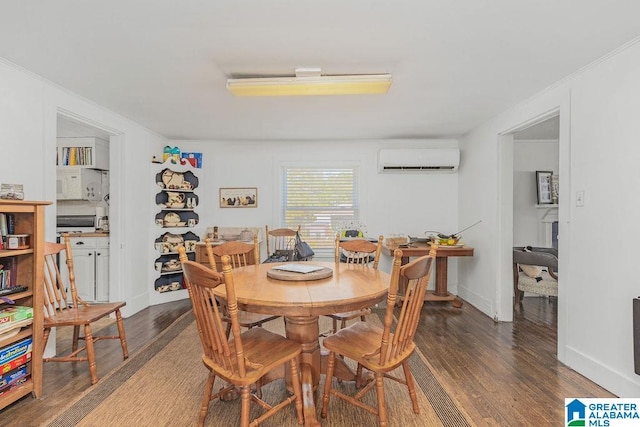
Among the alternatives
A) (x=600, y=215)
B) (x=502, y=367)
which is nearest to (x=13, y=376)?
(x=502, y=367)

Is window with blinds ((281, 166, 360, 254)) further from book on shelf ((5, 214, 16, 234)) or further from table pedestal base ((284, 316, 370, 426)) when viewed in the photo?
book on shelf ((5, 214, 16, 234))

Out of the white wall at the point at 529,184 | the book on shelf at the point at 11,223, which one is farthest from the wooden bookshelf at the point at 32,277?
the white wall at the point at 529,184

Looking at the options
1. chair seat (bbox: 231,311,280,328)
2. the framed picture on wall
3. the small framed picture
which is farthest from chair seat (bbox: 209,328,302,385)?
the framed picture on wall

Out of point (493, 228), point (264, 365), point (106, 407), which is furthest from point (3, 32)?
point (493, 228)

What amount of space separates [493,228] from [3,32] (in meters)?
4.54

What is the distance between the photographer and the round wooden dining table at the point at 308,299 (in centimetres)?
167

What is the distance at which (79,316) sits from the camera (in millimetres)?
2406

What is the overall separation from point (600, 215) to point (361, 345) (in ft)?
6.66

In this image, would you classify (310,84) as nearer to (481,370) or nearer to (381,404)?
(381,404)

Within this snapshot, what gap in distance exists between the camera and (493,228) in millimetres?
3814

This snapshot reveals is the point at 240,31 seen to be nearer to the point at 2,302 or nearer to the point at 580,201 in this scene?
the point at 2,302

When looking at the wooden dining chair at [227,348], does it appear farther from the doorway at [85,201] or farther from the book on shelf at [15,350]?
the doorway at [85,201]

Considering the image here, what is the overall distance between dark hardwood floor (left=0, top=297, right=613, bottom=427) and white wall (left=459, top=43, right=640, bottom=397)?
22 cm

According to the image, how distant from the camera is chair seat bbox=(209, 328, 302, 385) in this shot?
157 centimetres
